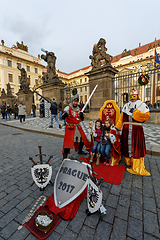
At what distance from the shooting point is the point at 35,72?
43906 mm

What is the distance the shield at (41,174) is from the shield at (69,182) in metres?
0.26

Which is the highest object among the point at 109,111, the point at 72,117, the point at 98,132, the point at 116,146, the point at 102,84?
the point at 102,84

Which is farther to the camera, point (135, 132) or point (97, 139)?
point (97, 139)

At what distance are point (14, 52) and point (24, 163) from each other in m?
45.7

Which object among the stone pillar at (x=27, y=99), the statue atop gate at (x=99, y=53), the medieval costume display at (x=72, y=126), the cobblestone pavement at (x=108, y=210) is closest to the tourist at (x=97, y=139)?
the medieval costume display at (x=72, y=126)

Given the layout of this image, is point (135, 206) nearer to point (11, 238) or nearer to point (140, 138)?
point (140, 138)

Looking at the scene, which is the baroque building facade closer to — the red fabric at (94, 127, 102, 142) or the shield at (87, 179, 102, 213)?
the red fabric at (94, 127, 102, 142)

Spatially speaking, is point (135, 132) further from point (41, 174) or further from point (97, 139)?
point (41, 174)

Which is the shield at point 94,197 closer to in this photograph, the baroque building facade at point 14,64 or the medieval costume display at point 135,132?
→ the medieval costume display at point 135,132

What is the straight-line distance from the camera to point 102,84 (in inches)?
356

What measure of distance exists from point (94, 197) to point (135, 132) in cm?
183

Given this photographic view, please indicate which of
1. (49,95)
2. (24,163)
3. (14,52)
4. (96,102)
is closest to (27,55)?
(14,52)

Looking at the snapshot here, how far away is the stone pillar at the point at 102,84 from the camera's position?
884 centimetres

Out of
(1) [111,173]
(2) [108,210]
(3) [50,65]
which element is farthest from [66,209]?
(3) [50,65]
